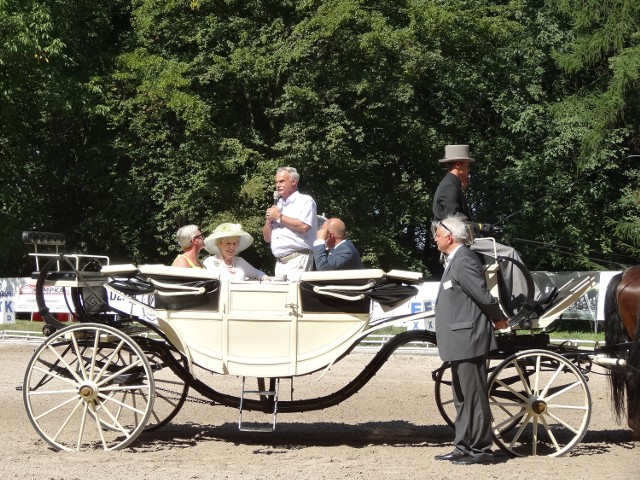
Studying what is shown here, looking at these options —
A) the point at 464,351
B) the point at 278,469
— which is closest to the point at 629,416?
the point at 464,351

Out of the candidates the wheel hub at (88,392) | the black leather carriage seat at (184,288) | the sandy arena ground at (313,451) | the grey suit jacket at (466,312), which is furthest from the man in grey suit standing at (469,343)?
the wheel hub at (88,392)

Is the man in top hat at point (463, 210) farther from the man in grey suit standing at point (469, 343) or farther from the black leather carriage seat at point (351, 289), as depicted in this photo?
the black leather carriage seat at point (351, 289)

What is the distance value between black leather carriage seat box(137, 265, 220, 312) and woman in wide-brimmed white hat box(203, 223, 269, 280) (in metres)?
0.68

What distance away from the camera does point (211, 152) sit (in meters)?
26.9

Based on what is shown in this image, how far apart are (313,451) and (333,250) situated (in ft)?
6.21

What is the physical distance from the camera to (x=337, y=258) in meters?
8.55

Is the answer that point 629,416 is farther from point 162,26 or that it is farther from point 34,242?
point 162,26

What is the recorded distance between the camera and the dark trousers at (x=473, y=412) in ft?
23.2

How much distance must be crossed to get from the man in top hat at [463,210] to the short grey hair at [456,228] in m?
0.16

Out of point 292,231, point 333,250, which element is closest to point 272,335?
point 292,231

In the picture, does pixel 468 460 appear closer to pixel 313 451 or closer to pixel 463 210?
pixel 313 451

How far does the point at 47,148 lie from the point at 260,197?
8454mm

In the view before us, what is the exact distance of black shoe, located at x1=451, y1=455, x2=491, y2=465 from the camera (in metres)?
6.96

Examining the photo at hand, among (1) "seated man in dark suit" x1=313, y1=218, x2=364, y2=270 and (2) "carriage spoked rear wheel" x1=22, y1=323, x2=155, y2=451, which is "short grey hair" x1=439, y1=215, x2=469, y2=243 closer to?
(1) "seated man in dark suit" x1=313, y1=218, x2=364, y2=270
